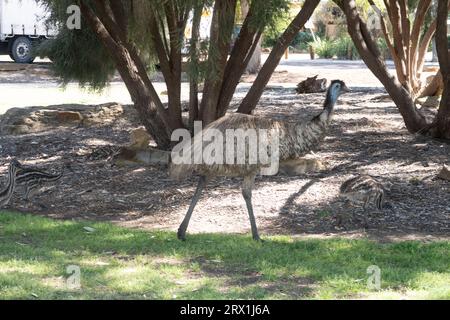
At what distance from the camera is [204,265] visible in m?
7.17

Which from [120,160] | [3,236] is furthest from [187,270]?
[120,160]

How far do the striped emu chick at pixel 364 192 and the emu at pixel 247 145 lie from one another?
3.51 ft

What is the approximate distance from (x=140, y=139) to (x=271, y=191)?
123 inches

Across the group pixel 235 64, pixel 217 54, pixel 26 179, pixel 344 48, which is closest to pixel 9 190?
pixel 26 179

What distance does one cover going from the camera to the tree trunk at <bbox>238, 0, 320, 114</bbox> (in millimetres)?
11125

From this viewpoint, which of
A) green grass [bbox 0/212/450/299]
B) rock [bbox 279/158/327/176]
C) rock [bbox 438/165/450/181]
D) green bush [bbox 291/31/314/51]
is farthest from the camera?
green bush [bbox 291/31/314/51]

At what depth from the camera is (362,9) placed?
22.0 m

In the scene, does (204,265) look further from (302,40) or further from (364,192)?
(302,40)

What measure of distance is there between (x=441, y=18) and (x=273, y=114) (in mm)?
4742

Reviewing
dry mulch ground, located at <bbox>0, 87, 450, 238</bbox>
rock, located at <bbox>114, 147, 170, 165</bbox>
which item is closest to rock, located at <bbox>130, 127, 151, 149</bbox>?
rock, located at <bbox>114, 147, 170, 165</bbox>

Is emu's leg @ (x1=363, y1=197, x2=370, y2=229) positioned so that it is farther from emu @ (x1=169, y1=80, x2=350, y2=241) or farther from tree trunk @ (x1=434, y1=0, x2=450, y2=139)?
Result: tree trunk @ (x1=434, y1=0, x2=450, y2=139)

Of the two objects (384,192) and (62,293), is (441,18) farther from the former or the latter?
(62,293)

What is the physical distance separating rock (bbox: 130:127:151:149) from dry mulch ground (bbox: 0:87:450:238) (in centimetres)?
60

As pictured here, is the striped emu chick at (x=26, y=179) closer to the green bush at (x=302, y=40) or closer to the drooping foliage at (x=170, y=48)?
the drooping foliage at (x=170, y=48)
